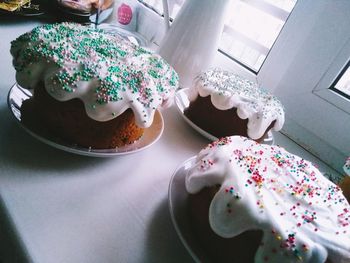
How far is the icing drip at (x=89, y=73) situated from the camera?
0.47m

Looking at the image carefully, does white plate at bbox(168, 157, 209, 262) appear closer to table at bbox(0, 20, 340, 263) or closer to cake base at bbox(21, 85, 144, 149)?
table at bbox(0, 20, 340, 263)

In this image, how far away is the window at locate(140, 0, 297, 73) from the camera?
2.91 feet

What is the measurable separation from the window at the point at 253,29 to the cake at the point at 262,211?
0.55 m

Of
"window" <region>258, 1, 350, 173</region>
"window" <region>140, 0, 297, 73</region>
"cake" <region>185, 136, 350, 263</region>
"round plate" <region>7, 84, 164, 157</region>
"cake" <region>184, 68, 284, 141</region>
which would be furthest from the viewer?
"window" <region>140, 0, 297, 73</region>

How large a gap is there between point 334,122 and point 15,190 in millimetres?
789

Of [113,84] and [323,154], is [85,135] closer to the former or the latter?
[113,84]

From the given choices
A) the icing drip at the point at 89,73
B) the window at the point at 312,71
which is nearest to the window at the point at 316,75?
the window at the point at 312,71

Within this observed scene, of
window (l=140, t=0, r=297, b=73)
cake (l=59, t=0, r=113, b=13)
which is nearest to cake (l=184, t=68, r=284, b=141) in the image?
window (l=140, t=0, r=297, b=73)

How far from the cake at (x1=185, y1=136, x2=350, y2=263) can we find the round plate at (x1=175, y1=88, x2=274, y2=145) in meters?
0.19

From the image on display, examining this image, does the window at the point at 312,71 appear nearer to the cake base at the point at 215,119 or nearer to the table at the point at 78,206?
the cake base at the point at 215,119

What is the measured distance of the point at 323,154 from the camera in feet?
2.74

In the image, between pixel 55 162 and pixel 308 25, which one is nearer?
pixel 55 162

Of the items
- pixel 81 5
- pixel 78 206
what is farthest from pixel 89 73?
pixel 81 5

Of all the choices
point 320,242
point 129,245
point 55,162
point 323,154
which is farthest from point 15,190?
point 323,154
